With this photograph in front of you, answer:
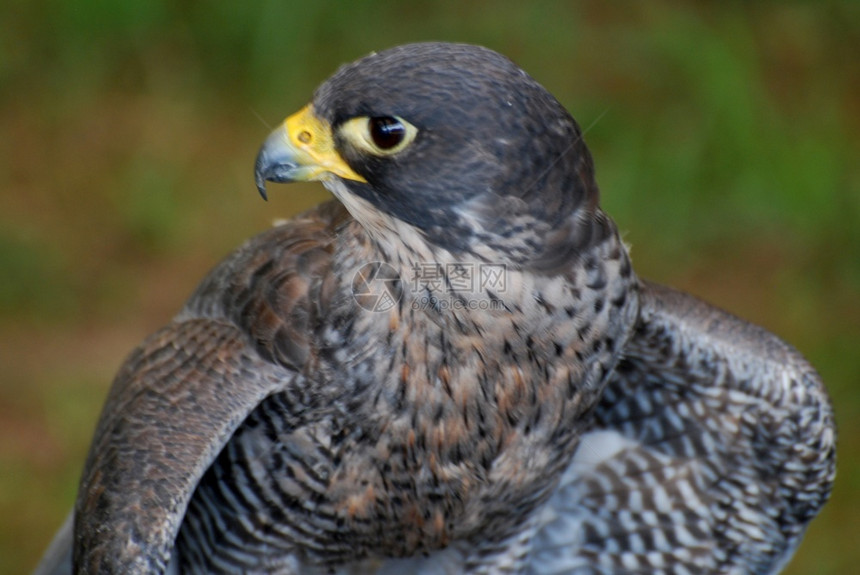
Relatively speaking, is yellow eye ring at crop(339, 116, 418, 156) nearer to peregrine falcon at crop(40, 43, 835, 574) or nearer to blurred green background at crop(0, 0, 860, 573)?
peregrine falcon at crop(40, 43, 835, 574)

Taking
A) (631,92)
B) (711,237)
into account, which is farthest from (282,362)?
(631,92)

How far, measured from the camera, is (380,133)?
2.42 meters

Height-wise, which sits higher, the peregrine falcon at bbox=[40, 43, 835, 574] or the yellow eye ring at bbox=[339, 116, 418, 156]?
the yellow eye ring at bbox=[339, 116, 418, 156]

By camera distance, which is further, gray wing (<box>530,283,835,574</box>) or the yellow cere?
gray wing (<box>530,283,835,574</box>)

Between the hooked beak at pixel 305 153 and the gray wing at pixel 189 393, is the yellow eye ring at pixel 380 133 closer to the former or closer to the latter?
the hooked beak at pixel 305 153

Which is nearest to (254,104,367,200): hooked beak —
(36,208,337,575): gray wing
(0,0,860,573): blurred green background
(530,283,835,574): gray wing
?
(36,208,337,575): gray wing

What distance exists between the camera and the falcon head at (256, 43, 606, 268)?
239 cm

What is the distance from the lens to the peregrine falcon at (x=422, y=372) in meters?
2.45

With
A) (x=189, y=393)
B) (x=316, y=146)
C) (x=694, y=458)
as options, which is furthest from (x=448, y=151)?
(x=694, y=458)

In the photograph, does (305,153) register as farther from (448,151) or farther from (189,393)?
(189,393)

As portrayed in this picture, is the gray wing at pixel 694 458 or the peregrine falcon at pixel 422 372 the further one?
the gray wing at pixel 694 458

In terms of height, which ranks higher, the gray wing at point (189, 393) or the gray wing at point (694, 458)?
the gray wing at point (189, 393)

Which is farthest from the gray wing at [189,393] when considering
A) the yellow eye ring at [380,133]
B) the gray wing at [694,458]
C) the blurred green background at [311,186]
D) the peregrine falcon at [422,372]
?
the blurred green background at [311,186]

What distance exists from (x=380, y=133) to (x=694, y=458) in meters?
1.62
